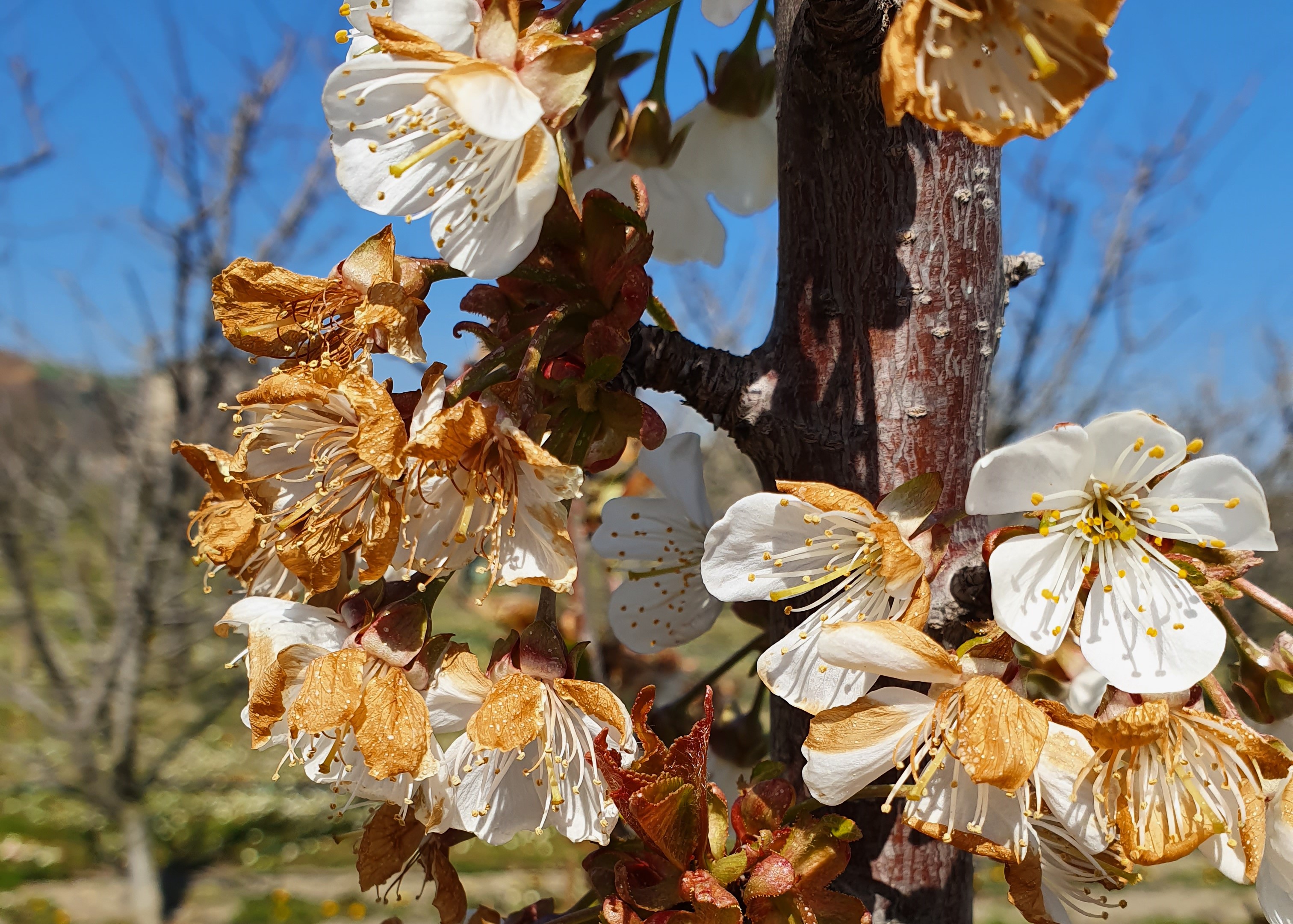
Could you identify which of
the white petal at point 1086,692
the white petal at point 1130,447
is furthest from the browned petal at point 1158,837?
the white petal at point 1130,447

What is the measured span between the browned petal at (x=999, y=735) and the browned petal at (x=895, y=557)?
84mm

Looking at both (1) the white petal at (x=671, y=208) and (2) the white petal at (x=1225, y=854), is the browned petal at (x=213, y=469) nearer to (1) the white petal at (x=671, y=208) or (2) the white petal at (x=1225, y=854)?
(1) the white petal at (x=671, y=208)

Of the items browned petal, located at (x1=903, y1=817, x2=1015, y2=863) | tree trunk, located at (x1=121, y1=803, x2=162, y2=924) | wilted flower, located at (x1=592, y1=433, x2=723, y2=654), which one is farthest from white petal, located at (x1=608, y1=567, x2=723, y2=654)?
tree trunk, located at (x1=121, y1=803, x2=162, y2=924)

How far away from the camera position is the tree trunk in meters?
5.74

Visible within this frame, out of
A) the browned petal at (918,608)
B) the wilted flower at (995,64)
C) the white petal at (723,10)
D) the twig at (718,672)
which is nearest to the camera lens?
the wilted flower at (995,64)

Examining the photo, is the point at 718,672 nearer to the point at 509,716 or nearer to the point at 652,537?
the point at 652,537

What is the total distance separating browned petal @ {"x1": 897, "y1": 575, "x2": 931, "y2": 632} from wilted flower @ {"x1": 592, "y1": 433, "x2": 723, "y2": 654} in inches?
14.4

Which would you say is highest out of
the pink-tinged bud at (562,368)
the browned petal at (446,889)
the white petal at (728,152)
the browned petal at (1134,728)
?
the white petal at (728,152)

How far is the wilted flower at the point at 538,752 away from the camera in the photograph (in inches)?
23.5

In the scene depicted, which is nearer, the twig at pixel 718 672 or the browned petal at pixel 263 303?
the browned petal at pixel 263 303

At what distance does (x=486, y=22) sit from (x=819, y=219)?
1.13 ft

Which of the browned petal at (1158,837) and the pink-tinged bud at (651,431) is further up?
the pink-tinged bud at (651,431)

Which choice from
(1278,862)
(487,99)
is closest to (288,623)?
(487,99)

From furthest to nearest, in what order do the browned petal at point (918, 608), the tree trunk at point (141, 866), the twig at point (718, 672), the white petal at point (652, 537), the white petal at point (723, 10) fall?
the tree trunk at point (141, 866), the white petal at point (652, 537), the twig at point (718, 672), the white petal at point (723, 10), the browned petal at point (918, 608)
